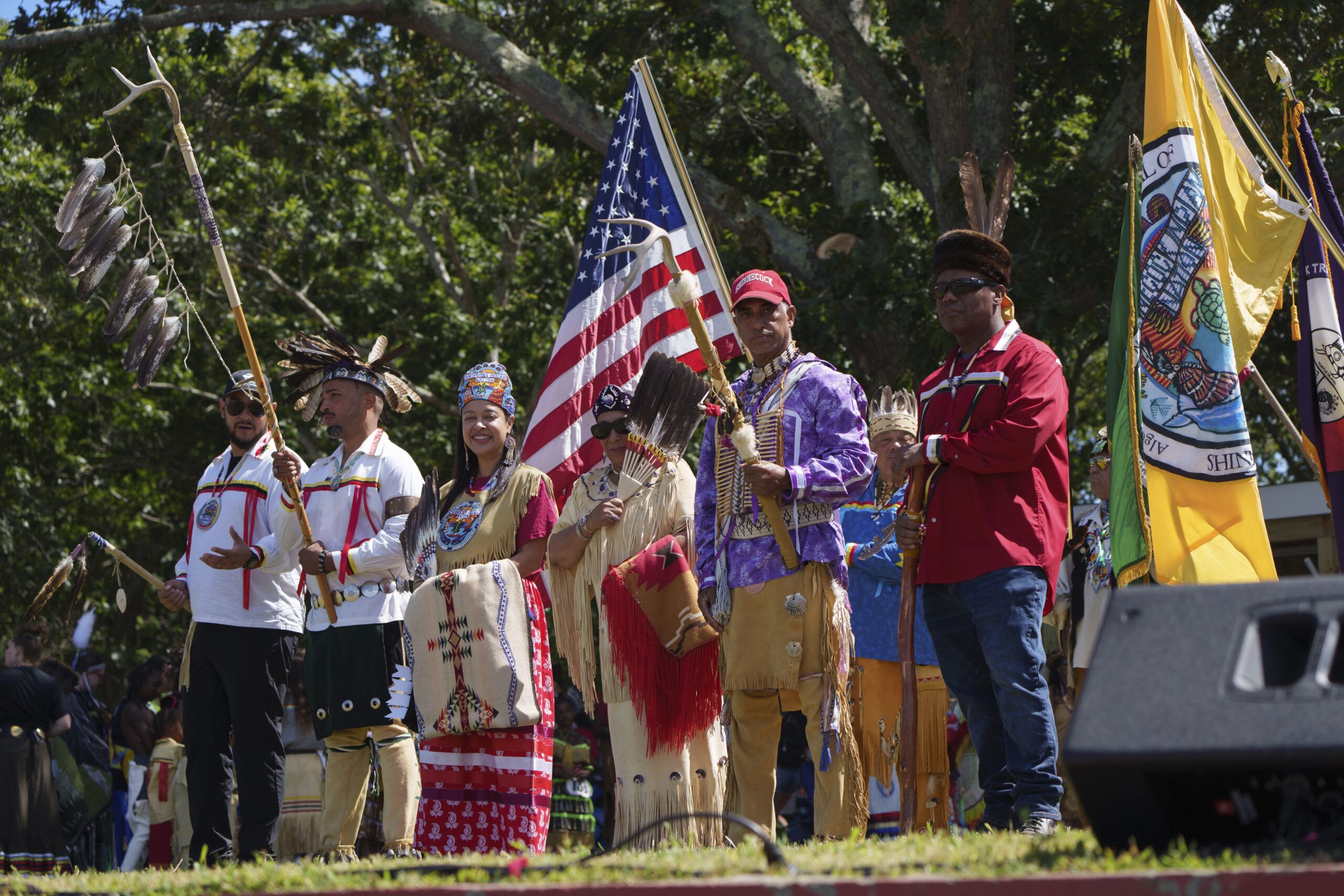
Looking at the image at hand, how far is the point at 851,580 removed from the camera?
6.77 meters

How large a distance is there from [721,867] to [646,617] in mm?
2565

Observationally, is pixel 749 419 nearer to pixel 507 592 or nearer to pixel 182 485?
pixel 507 592

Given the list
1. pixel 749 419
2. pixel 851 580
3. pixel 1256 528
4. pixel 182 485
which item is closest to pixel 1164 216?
pixel 1256 528

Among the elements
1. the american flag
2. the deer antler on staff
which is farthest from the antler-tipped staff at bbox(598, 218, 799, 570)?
the american flag

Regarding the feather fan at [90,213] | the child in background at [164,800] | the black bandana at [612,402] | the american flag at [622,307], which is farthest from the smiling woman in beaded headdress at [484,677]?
the child in background at [164,800]

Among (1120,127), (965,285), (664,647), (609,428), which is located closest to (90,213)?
(609,428)

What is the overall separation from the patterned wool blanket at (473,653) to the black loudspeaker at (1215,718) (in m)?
3.06

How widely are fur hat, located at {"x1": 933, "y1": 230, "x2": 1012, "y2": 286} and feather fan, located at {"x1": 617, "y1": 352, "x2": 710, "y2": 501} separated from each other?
4.33 ft

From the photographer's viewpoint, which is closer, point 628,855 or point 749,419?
point 628,855

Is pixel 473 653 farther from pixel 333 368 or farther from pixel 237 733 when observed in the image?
pixel 333 368

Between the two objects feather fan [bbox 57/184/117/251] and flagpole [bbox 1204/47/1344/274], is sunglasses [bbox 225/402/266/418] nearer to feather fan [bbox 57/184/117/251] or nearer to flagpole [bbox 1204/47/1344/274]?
feather fan [bbox 57/184/117/251]

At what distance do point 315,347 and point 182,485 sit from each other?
14440 millimetres

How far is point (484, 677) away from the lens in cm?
546

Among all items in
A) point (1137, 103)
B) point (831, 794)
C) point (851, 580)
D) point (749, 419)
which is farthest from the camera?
point (1137, 103)
